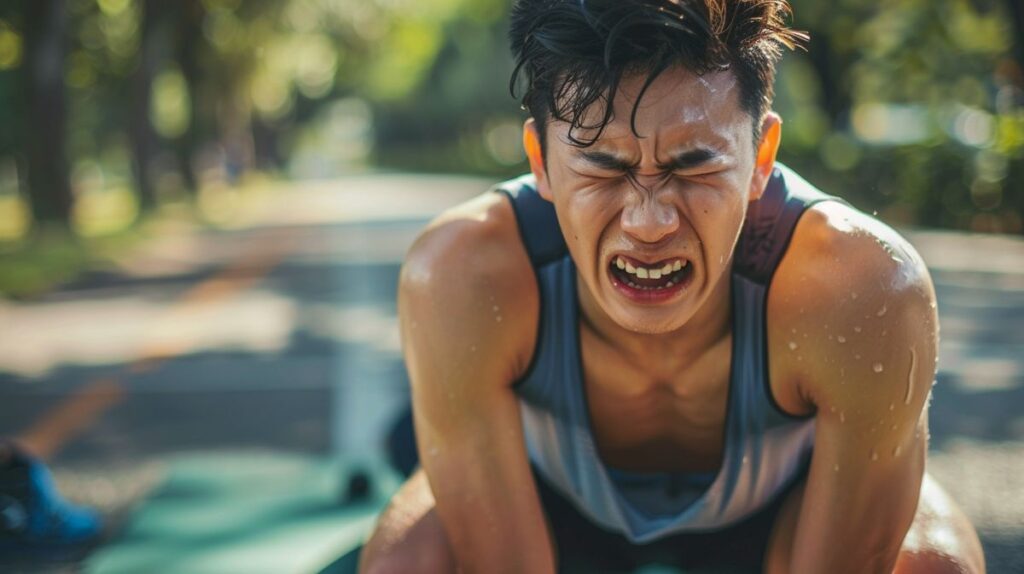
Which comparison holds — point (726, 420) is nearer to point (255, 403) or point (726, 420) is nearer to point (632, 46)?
point (632, 46)

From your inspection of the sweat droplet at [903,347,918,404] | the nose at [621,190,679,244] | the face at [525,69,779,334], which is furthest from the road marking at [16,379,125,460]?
the sweat droplet at [903,347,918,404]

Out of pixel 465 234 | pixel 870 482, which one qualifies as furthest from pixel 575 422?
pixel 870 482

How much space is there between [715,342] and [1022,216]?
480 inches

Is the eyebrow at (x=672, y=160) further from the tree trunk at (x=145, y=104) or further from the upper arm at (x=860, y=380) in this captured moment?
the tree trunk at (x=145, y=104)

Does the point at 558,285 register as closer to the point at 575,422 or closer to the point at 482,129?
the point at 575,422

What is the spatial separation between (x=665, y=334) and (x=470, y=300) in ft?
1.31

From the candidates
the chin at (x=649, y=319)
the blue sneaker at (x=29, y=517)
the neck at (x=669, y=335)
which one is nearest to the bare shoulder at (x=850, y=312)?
the neck at (x=669, y=335)

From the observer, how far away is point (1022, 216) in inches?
512

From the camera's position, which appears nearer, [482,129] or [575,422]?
[575,422]

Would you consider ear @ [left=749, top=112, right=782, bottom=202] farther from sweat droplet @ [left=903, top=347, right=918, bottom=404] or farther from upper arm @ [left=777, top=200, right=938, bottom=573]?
sweat droplet @ [left=903, top=347, right=918, bottom=404]

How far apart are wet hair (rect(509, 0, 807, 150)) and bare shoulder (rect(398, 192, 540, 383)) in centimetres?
32

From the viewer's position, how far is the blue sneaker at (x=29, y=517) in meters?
3.58

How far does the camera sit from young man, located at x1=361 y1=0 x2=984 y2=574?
6.18 feet

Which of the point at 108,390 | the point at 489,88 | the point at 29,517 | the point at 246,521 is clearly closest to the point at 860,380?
the point at 246,521
